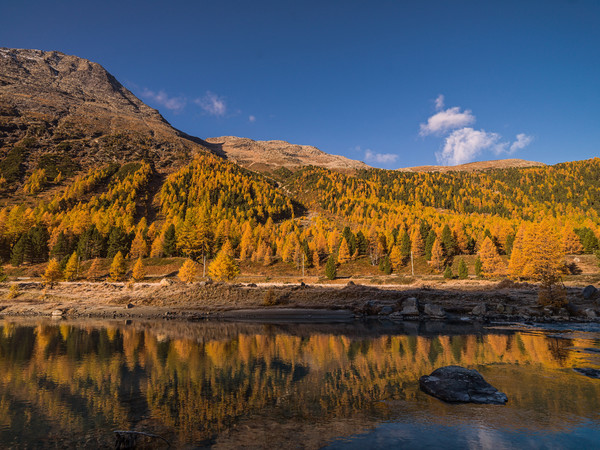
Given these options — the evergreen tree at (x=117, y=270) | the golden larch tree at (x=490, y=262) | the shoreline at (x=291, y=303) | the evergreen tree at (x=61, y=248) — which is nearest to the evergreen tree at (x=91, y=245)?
the evergreen tree at (x=61, y=248)

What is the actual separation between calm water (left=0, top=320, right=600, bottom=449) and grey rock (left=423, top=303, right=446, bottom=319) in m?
13.9

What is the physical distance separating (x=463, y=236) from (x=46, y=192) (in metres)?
179

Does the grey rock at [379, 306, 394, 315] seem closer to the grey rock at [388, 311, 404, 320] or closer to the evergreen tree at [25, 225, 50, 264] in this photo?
the grey rock at [388, 311, 404, 320]

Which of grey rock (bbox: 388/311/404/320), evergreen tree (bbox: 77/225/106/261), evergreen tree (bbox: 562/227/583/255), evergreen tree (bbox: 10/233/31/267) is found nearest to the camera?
grey rock (bbox: 388/311/404/320)

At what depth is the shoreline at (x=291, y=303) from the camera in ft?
137

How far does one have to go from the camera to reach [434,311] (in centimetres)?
4244

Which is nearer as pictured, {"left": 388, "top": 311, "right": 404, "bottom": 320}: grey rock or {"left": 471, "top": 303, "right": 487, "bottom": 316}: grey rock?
{"left": 471, "top": 303, "right": 487, "bottom": 316}: grey rock

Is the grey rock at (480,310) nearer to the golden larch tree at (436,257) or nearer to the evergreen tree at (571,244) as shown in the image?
the golden larch tree at (436,257)

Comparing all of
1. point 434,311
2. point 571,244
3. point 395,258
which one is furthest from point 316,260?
point 571,244

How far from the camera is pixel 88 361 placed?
20844mm

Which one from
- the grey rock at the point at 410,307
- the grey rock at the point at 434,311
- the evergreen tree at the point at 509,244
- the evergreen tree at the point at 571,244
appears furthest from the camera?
the evergreen tree at the point at 509,244

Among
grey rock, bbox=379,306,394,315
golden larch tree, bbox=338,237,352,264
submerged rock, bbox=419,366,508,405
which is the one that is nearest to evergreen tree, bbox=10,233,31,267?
golden larch tree, bbox=338,237,352,264

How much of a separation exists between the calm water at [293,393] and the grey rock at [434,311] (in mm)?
13886

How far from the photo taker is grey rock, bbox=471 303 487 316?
136 ft
